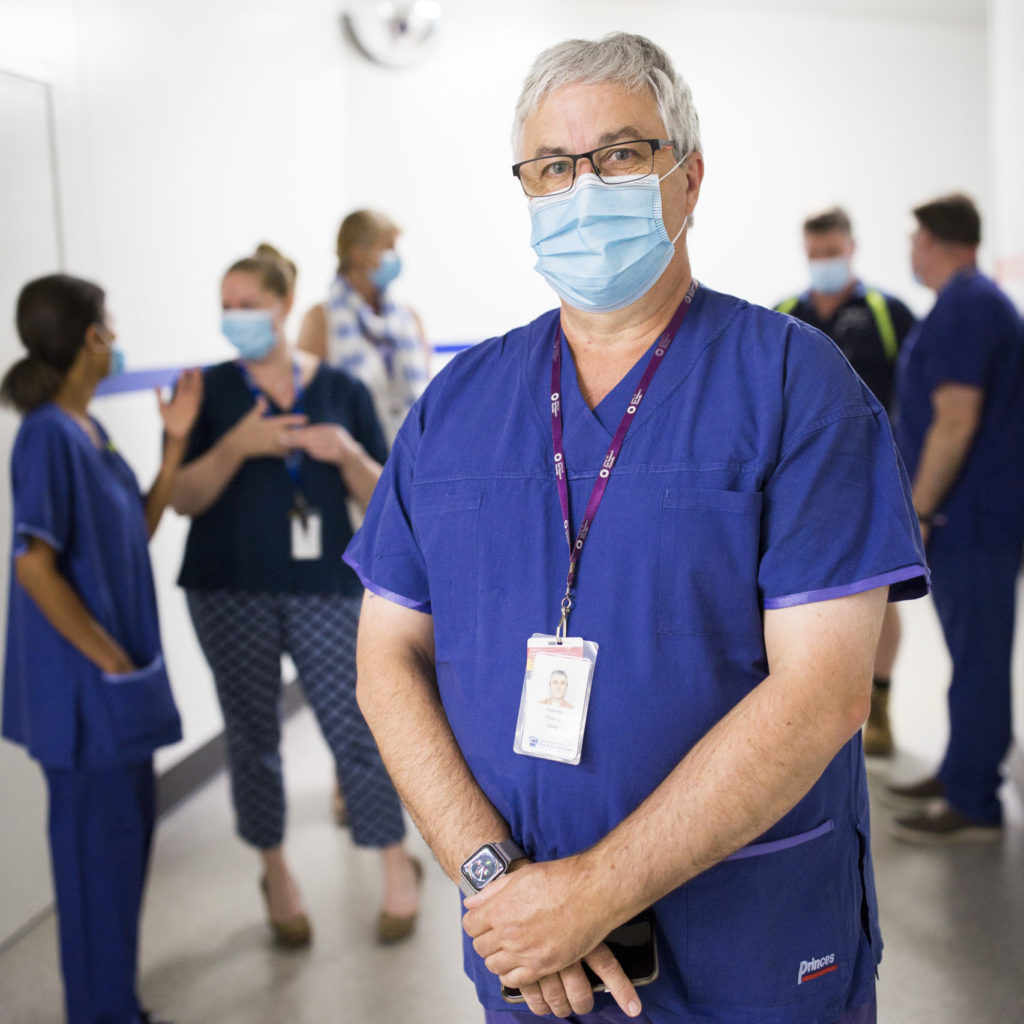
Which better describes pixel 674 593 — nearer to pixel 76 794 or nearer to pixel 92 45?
pixel 76 794

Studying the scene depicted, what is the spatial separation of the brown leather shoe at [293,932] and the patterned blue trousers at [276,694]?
0.57ft

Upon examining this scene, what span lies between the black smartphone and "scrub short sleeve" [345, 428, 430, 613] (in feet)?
1.39

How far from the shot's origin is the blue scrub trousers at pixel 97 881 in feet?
6.12

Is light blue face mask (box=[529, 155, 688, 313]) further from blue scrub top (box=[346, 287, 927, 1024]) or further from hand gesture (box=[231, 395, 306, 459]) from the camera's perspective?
hand gesture (box=[231, 395, 306, 459])

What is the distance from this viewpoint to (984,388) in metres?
2.70

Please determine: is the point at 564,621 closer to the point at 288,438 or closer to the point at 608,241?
the point at 608,241

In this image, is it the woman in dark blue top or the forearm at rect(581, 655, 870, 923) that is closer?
the forearm at rect(581, 655, 870, 923)

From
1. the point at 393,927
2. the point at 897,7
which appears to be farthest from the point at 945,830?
the point at 897,7

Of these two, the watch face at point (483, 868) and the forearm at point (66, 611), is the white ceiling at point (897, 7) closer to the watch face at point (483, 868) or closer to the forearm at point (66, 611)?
the forearm at point (66, 611)

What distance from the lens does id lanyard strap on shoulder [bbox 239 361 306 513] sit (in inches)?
92.8

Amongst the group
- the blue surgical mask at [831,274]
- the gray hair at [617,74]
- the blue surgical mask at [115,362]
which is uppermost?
the blue surgical mask at [831,274]

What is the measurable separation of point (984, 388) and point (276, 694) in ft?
6.35

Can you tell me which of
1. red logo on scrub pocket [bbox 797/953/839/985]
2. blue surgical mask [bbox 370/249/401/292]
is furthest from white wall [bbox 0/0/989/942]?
red logo on scrub pocket [bbox 797/953/839/985]

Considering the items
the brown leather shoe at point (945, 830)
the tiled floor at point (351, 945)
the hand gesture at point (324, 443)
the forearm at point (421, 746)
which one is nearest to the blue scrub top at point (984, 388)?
the brown leather shoe at point (945, 830)
